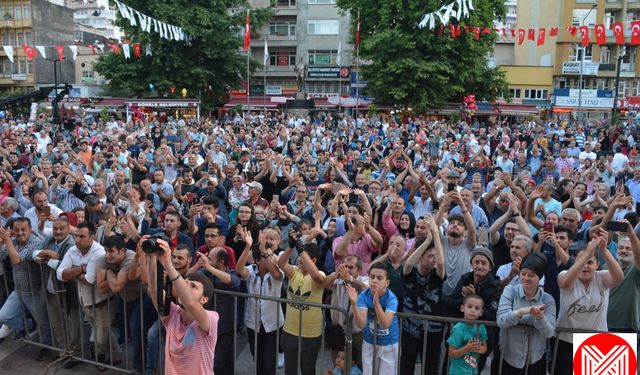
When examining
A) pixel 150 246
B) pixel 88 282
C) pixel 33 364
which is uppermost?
pixel 150 246

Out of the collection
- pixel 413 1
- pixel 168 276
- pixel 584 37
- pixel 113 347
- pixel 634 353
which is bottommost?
pixel 113 347

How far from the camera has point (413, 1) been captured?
2936 centimetres

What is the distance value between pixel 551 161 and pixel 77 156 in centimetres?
965

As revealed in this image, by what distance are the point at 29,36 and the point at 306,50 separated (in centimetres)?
2436

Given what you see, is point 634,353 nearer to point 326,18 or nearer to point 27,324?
point 27,324

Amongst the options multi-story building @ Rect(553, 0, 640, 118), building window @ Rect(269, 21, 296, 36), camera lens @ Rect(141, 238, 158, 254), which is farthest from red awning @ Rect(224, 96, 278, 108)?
camera lens @ Rect(141, 238, 158, 254)

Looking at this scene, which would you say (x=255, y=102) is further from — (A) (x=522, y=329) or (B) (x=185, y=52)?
(A) (x=522, y=329)

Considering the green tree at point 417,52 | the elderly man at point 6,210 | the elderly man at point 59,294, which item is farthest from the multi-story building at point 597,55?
Answer: the elderly man at point 59,294

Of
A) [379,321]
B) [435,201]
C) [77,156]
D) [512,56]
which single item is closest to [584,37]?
[435,201]

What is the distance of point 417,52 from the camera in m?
30.4

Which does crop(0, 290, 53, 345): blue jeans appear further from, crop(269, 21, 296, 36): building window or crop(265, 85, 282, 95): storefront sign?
crop(269, 21, 296, 36): building window

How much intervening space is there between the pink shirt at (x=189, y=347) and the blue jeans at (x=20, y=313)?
7.54ft

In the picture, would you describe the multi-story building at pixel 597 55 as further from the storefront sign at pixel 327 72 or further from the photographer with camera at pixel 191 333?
the photographer with camera at pixel 191 333

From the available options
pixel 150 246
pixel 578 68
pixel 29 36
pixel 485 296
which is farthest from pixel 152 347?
pixel 29 36
